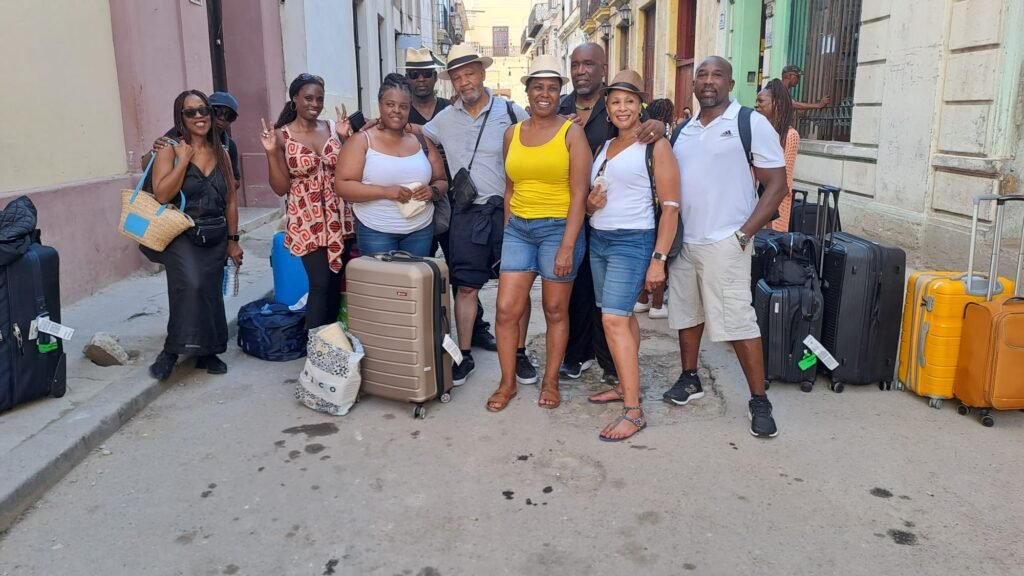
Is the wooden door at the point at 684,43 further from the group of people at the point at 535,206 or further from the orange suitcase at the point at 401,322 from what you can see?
the orange suitcase at the point at 401,322

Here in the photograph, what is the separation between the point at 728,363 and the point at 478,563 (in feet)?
8.70

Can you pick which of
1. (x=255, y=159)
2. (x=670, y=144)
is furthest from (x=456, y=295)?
(x=255, y=159)

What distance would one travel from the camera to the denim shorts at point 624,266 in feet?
12.4

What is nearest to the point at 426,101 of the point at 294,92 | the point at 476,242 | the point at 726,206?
the point at 294,92

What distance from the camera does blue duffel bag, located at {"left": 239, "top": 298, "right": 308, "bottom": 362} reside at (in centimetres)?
501

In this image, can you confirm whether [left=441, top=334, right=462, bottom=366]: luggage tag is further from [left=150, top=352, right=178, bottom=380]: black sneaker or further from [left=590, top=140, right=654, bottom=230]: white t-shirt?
[left=150, top=352, right=178, bottom=380]: black sneaker

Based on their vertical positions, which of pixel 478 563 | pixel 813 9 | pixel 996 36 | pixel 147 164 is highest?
pixel 813 9

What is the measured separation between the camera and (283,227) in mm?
5664

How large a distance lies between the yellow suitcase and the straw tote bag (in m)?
3.98

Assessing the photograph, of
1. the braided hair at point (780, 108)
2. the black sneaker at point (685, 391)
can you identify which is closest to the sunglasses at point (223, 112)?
the black sneaker at point (685, 391)

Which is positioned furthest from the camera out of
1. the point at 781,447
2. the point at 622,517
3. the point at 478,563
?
the point at 781,447

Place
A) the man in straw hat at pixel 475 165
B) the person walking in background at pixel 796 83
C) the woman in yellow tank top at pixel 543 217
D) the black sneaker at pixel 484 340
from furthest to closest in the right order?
the person walking in background at pixel 796 83 → the black sneaker at pixel 484 340 → the man in straw hat at pixel 475 165 → the woman in yellow tank top at pixel 543 217

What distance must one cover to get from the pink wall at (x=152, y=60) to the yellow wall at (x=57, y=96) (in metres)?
0.09

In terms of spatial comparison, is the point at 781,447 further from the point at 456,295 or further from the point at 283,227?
the point at 283,227
